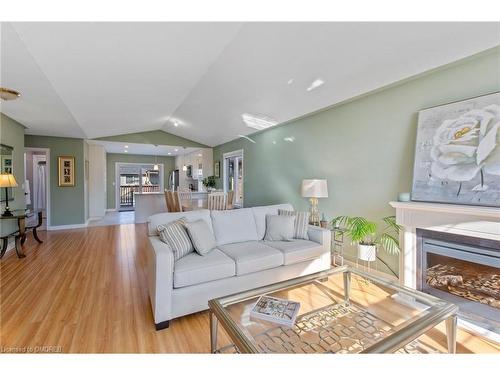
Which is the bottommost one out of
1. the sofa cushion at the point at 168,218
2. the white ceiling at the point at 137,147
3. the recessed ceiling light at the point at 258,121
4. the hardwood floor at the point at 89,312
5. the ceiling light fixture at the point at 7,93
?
the hardwood floor at the point at 89,312

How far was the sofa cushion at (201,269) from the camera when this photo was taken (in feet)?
6.92

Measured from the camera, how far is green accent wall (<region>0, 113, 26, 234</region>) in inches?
160

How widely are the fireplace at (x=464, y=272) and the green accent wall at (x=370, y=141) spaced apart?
489 mm

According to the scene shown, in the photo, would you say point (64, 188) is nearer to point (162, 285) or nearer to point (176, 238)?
point (176, 238)

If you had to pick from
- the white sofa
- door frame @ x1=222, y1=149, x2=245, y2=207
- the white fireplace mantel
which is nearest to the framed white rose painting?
the white fireplace mantel

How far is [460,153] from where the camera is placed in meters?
2.25

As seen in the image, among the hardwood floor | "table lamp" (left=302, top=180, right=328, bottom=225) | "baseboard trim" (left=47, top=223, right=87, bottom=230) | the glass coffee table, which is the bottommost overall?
the hardwood floor

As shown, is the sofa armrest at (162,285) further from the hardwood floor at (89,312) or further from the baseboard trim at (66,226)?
the baseboard trim at (66,226)

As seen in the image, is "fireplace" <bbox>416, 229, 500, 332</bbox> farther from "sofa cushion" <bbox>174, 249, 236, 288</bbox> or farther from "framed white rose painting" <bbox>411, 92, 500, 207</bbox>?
"sofa cushion" <bbox>174, 249, 236, 288</bbox>

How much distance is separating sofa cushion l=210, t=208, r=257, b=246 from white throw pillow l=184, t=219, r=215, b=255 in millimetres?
241

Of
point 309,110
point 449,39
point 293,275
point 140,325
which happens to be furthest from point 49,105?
point 449,39

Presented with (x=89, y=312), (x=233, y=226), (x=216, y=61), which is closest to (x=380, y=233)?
(x=233, y=226)

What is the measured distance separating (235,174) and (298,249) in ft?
15.2

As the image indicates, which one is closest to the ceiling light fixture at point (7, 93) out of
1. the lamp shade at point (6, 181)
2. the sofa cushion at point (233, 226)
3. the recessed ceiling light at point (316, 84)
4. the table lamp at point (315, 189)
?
the lamp shade at point (6, 181)
